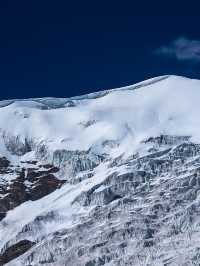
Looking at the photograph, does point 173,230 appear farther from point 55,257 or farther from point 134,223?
point 55,257

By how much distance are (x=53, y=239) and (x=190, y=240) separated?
22.4m

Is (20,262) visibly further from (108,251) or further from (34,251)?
(108,251)

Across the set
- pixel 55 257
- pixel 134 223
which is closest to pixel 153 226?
pixel 134 223

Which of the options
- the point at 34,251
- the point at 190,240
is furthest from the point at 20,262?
the point at 190,240

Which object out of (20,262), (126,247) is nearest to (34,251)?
(20,262)

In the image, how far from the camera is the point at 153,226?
196m

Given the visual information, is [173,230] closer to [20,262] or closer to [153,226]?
[153,226]

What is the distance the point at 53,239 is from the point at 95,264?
11066 mm

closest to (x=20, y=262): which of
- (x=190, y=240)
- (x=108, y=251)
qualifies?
(x=108, y=251)

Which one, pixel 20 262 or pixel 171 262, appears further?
pixel 20 262

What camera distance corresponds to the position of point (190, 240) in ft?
630

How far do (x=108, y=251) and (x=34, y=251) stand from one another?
13.3 meters

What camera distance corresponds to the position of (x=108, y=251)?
631 feet

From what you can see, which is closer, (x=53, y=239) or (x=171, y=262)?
(x=171, y=262)
